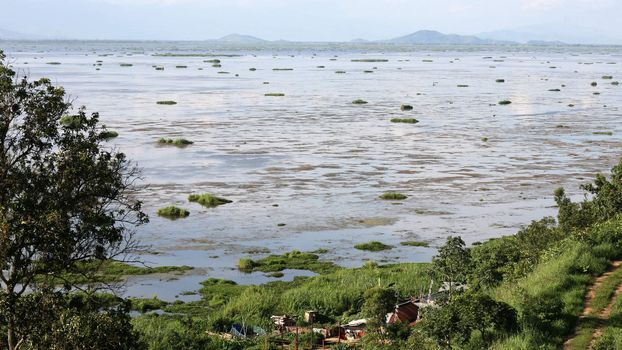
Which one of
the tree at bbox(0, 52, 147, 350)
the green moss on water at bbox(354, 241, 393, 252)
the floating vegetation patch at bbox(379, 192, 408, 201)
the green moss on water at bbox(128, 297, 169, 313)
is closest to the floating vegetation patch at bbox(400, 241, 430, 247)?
the green moss on water at bbox(354, 241, 393, 252)

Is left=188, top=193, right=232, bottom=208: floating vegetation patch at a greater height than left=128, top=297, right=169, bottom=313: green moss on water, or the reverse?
left=188, top=193, right=232, bottom=208: floating vegetation patch

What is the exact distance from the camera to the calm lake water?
40.4 metres

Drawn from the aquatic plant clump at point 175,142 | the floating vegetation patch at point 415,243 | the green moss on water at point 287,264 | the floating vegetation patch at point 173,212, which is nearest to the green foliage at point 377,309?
the green moss on water at point 287,264

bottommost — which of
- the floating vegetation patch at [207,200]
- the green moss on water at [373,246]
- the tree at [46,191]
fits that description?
the green moss on water at [373,246]

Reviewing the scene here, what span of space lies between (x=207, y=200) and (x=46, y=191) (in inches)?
1220

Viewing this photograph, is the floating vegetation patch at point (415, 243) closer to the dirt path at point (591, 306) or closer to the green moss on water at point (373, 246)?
the green moss on water at point (373, 246)

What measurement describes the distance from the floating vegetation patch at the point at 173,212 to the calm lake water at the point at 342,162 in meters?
0.72

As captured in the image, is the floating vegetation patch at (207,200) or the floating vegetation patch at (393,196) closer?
the floating vegetation patch at (207,200)

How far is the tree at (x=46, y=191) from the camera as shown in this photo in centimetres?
1537

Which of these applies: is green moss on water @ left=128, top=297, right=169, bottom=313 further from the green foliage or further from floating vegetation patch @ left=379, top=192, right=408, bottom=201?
floating vegetation patch @ left=379, top=192, right=408, bottom=201

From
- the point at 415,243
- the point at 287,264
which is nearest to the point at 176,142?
the point at 415,243

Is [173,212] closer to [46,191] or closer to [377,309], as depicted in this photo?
[377,309]

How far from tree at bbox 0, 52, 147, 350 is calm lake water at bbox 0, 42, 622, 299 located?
16.2 meters

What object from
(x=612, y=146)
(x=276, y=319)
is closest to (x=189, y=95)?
(x=612, y=146)
